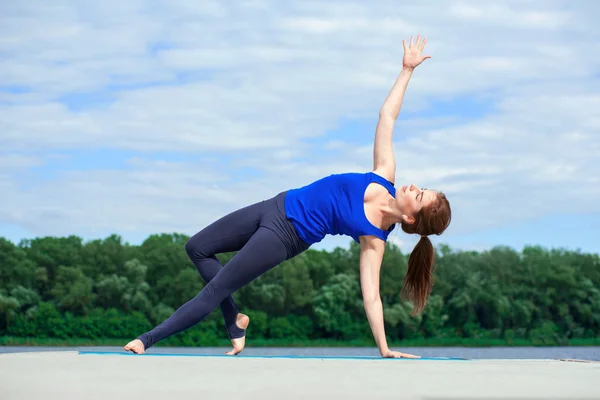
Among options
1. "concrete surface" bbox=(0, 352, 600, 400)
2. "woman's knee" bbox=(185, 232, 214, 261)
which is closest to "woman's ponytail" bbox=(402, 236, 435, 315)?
"concrete surface" bbox=(0, 352, 600, 400)

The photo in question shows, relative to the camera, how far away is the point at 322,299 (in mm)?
61031

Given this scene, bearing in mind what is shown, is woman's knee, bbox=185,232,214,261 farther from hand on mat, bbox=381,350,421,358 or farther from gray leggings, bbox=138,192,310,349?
hand on mat, bbox=381,350,421,358

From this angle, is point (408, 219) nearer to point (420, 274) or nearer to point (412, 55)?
point (420, 274)

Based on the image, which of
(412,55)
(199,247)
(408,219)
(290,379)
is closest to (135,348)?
(199,247)

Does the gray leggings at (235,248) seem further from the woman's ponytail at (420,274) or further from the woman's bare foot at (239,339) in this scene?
the woman's ponytail at (420,274)

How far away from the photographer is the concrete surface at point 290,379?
4117mm

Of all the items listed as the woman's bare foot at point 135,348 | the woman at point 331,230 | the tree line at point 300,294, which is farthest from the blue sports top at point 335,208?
the tree line at point 300,294

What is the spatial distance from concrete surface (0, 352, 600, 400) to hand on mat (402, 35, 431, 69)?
2.64 m

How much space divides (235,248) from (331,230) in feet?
2.70

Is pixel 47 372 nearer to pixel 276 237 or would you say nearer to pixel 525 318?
pixel 276 237

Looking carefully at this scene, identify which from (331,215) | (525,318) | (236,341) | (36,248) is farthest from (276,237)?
(525,318)

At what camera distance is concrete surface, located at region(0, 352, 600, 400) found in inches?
162

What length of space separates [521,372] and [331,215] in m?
2.04

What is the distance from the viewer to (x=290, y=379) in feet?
14.6
